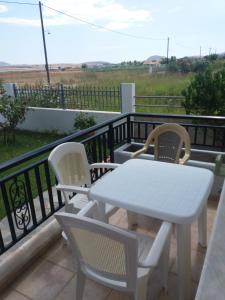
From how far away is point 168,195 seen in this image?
1.37m

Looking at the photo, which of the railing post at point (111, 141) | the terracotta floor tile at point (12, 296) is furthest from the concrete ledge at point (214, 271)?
the railing post at point (111, 141)

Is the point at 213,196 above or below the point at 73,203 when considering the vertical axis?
below

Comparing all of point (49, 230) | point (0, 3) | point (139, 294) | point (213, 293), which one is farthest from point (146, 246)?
point (0, 3)

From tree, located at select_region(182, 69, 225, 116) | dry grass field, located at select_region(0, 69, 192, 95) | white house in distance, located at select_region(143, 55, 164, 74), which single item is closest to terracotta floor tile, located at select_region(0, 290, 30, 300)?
tree, located at select_region(182, 69, 225, 116)

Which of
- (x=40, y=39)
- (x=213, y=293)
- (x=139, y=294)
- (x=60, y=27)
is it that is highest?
(x=60, y=27)

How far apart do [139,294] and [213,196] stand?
5.86 ft

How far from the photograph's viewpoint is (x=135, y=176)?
5.32 ft

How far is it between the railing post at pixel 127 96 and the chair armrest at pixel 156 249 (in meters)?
4.42

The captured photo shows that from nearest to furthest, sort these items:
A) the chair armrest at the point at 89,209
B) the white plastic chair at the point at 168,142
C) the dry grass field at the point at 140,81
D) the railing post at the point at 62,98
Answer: the chair armrest at the point at 89,209 < the white plastic chair at the point at 168,142 < the railing post at the point at 62,98 < the dry grass field at the point at 140,81

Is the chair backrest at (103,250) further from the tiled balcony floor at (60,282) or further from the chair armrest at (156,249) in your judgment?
the tiled balcony floor at (60,282)

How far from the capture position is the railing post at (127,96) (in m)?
5.28

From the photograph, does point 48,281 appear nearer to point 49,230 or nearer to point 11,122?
point 49,230

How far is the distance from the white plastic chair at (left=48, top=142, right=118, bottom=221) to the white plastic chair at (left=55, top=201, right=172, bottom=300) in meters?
0.51

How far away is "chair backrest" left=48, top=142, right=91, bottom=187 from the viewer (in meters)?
1.71
